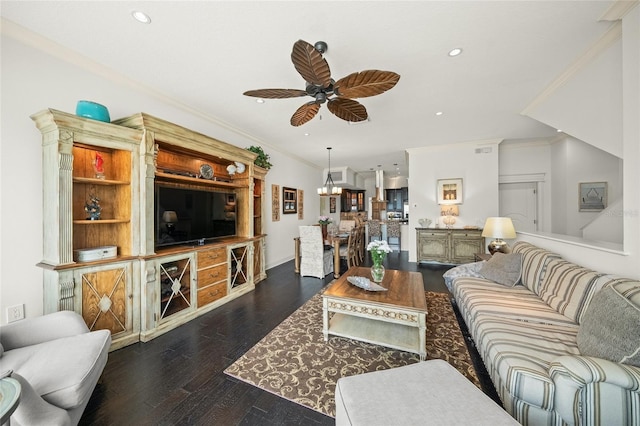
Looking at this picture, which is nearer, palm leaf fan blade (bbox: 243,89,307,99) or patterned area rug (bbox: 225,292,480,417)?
patterned area rug (bbox: 225,292,480,417)

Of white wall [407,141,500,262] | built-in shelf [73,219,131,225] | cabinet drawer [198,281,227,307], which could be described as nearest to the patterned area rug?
cabinet drawer [198,281,227,307]

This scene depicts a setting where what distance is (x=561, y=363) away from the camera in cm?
113

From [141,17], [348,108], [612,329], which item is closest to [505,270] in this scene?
[612,329]

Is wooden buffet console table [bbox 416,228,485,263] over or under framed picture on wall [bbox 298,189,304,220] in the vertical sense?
under

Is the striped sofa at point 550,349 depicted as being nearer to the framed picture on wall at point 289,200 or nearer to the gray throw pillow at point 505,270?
the gray throw pillow at point 505,270

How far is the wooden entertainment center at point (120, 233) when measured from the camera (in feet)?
6.15

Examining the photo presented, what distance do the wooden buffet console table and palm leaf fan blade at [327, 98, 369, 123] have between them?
385 centimetres

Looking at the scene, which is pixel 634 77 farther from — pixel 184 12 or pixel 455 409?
pixel 184 12

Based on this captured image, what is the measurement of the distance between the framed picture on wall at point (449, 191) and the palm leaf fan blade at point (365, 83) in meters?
4.29

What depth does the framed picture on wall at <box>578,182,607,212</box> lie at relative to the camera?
421 cm

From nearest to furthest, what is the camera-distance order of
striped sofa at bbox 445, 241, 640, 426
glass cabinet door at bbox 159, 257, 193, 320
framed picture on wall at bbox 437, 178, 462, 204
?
striped sofa at bbox 445, 241, 640, 426 < glass cabinet door at bbox 159, 257, 193, 320 < framed picture on wall at bbox 437, 178, 462, 204

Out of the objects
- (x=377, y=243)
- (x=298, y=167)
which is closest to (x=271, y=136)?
(x=298, y=167)

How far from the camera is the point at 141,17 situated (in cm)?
171

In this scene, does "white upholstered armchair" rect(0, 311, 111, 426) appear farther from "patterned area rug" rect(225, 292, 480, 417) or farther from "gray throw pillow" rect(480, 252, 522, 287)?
"gray throw pillow" rect(480, 252, 522, 287)
